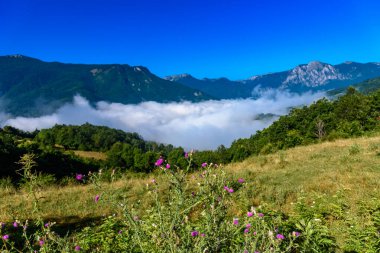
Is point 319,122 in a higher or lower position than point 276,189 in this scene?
lower

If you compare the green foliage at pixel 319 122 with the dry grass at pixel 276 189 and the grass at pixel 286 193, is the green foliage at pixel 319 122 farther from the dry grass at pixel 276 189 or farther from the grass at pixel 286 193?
→ the grass at pixel 286 193

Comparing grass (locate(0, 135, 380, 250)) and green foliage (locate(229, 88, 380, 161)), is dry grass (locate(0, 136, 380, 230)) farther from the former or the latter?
green foliage (locate(229, 88, 380, 161))

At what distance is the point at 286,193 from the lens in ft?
30.0

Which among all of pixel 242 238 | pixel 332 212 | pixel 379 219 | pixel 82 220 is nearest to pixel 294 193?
pixel 332 212

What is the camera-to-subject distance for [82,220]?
8234 mm

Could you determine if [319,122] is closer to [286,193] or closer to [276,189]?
[276,189]

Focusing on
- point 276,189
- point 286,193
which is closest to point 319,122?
point 276,189

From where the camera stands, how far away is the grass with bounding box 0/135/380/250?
23.7 feet

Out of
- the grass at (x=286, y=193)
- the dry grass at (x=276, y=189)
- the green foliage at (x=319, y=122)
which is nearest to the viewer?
the grass at (x=286, y=193)

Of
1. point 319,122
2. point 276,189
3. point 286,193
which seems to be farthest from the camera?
point 319,122

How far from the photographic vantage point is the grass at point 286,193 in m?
7.22

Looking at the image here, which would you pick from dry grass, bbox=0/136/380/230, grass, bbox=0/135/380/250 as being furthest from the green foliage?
grass, bbox=0/135/380/250

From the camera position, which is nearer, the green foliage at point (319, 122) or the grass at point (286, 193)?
the grass at point (286, 193)

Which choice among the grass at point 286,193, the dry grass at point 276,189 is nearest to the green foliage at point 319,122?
the dry grass at point 276,189
